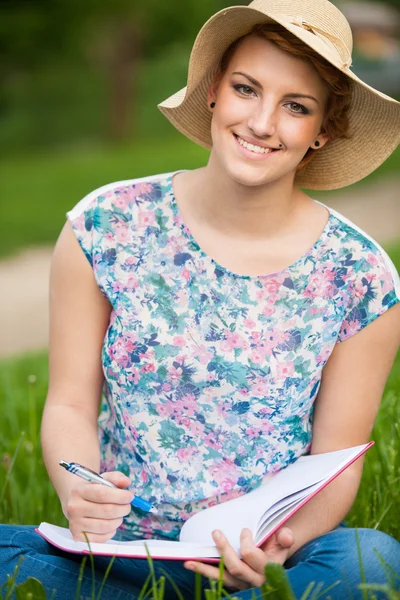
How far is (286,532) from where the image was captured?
198 cm

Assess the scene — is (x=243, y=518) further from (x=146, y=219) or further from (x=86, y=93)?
(x=86, y=93)

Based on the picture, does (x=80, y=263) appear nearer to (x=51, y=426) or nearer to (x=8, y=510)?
(x=51, y=426)

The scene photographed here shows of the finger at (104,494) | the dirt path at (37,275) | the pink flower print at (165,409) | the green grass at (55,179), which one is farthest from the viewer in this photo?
the green grass at (55,179)

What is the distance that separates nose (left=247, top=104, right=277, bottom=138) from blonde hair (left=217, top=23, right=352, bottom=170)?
0.41 feet

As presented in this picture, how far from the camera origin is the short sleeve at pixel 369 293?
7.14ft

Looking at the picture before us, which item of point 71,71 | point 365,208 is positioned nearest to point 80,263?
point 365,208

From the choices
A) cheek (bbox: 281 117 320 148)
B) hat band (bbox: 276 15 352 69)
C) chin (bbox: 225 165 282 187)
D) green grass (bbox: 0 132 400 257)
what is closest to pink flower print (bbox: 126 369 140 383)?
chin (bbox: 225 165 282 187)

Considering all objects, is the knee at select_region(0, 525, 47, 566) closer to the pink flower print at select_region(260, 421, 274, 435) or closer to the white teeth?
the pink flower print at select_region(260, 421, 274, 435)

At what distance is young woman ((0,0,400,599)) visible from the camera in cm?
209

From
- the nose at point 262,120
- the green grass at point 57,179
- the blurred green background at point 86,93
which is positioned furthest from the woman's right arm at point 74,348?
the blurred green background at point 86,93

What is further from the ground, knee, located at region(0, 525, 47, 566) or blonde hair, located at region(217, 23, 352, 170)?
blonde hair, located at region(217, 23, 352, 170)

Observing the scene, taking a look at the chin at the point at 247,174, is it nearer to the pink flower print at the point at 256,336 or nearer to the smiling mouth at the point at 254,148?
the smiling mouth at the point at 254,148

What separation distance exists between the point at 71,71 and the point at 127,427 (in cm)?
1784

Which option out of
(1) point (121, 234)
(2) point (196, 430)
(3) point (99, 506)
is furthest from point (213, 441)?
(1) point (121, 234)
